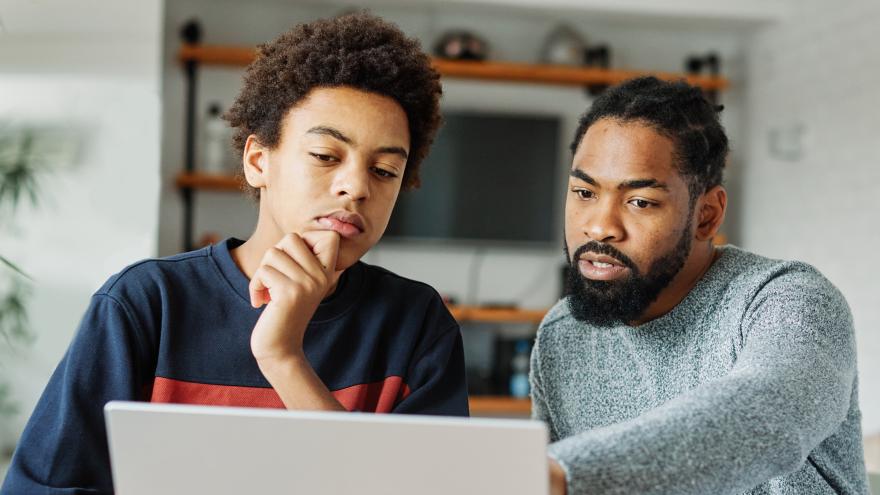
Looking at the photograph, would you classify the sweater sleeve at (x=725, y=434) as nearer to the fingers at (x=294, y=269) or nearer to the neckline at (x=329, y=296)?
the fingers at (x=294, y=269)

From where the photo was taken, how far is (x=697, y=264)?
1.24 meters

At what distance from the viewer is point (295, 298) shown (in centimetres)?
81

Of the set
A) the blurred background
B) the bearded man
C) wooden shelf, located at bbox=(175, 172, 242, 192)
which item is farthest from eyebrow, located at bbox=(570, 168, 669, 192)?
wooden shelf, located at bbox=(175, 172, 242, 192)

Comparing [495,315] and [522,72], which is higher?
[522,72]

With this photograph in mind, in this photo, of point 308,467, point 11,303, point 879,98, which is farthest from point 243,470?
point 879,98

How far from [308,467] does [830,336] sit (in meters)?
0.64

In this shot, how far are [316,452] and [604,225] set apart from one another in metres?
0.64

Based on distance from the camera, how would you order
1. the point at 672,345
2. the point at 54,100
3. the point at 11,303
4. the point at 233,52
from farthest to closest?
the point at 233,52 < the point at 54,100 < the point at 11,303 < the point at 672,345

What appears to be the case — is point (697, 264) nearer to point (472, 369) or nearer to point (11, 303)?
point (11, 303)

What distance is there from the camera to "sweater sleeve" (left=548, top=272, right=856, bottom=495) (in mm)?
613

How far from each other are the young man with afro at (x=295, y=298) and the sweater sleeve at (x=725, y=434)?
29 cm

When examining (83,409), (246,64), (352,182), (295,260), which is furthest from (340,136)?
(246,64)

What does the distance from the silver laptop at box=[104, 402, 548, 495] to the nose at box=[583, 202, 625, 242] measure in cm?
61

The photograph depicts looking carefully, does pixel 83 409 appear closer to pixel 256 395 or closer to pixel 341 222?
pixel 256 395
